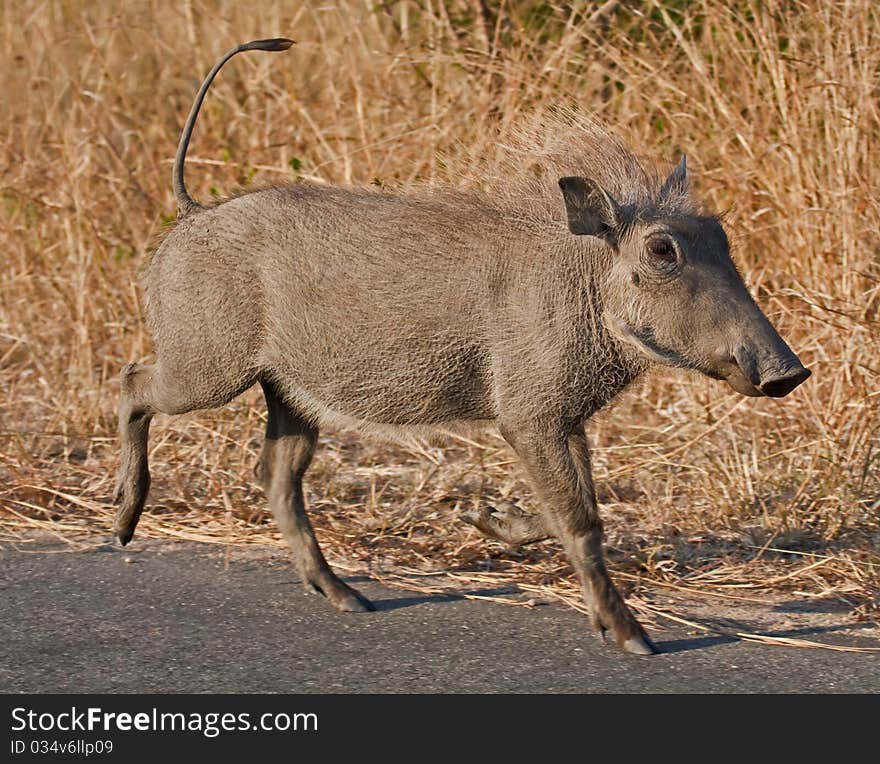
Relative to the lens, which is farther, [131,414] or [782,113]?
[782,113]

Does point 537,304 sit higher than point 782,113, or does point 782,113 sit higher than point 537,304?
point 782,113

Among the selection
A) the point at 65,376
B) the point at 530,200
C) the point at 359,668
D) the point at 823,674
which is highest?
the point at 530,200

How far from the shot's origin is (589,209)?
368 centimetres

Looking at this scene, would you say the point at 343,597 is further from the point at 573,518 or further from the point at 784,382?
the point at 784,382

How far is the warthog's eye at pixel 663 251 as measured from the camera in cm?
362

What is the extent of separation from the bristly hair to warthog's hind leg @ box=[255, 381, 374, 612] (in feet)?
2.90

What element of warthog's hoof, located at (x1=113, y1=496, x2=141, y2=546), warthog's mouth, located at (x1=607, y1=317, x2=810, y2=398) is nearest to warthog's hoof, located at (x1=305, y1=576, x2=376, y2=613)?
warthog's hoof, located at (x1=113, y1=496, x2=141, y2=546)

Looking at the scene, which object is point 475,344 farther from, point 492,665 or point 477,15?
point 477,15

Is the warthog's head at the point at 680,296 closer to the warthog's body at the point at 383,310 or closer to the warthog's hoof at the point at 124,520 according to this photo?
the warthog's body at the point at 383,310

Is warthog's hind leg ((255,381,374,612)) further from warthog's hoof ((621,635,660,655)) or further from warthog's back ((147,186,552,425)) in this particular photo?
warthog's hoof ((621,635,660,655))

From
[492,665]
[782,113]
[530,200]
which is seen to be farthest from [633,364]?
[782,113]

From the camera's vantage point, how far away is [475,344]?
3832 millimetres

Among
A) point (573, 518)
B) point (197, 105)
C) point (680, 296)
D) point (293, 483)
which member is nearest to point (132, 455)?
point (293, 483)

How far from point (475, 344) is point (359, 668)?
0.89 m
